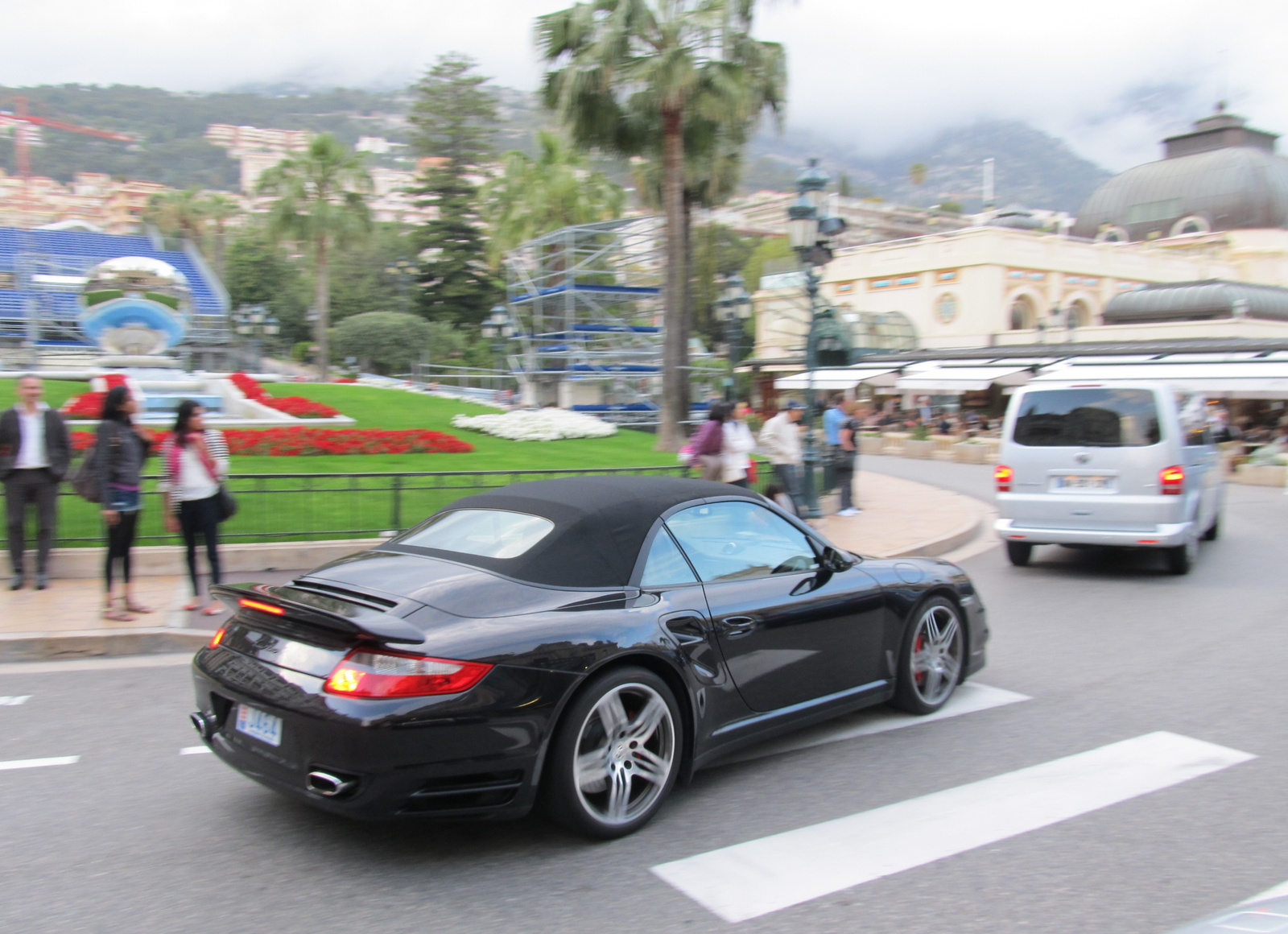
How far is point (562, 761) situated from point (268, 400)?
25309 millimetres

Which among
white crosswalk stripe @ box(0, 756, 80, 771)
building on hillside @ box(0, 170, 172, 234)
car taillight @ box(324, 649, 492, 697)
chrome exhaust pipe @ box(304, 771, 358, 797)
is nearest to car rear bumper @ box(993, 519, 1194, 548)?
car taillight @ box(324, 649, 492, 697)

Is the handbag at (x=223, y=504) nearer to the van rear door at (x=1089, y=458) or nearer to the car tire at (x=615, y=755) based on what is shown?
the car tire at (x=615, y=755)

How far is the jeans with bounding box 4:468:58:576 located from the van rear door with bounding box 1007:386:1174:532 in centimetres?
896

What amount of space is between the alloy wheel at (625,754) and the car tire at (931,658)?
1.79 metres

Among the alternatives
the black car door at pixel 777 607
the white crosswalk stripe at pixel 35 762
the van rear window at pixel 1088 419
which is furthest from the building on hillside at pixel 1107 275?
the white crosswalk stripe at pixel 35 762

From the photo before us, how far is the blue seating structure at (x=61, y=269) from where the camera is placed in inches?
1767

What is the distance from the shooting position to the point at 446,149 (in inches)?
2953

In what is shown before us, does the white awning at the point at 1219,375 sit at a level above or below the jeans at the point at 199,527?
above

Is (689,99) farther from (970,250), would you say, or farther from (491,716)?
(970,250)

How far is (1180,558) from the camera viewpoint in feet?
32.8

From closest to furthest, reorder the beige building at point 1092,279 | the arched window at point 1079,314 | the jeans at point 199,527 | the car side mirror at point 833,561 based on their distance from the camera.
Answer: the car side mirror at point 833,561 → the jeans at point 199,527 → the beige building at point 1092,279 → the arched window at point 1079,314

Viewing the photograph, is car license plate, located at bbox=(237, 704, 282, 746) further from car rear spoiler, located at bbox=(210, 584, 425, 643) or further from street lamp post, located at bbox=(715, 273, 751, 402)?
street lamp post, located at bbox=(715, 273, 751, 402)

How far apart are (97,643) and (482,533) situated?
422cm

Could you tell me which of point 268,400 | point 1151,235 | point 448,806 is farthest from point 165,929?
point 1151,235
